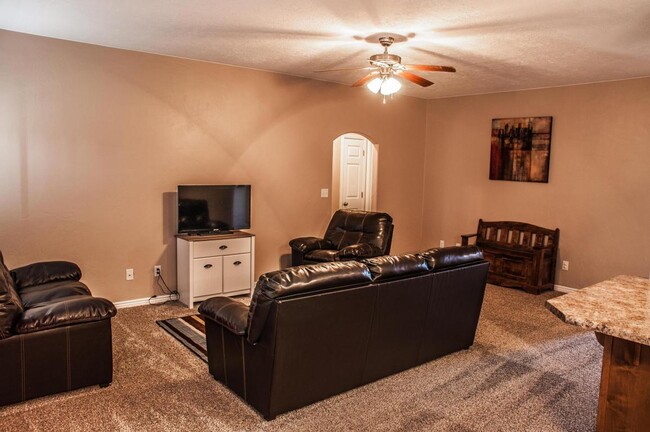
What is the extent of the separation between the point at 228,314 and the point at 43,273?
6.69 ft

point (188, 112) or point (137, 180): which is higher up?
point (188, 112)

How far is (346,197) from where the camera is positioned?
8.16 metres

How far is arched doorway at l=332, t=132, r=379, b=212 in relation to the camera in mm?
8062

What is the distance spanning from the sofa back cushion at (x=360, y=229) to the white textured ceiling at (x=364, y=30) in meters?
1.84

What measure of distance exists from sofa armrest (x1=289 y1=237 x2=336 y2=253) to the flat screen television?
0.61 metres

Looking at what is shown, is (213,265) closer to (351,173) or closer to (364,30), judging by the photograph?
(364,30)

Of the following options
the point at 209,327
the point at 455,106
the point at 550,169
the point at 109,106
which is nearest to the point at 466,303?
the point at 209,327

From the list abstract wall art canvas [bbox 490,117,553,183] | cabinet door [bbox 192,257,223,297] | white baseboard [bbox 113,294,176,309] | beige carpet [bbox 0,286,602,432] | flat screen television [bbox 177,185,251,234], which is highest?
abstract wall art canvas [bbox 490,117,553,183]

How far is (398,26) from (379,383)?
271cm

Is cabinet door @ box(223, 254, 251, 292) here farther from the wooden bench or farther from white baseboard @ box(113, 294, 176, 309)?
the wooden bench

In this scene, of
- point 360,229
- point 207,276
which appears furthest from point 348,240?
point 207,276

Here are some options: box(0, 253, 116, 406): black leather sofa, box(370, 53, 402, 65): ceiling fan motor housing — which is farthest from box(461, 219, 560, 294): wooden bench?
box(0, 253, 116, 406): black leather sofa

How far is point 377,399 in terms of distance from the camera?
10.4 ft

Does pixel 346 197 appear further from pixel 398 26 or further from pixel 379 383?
pixel 379 383
